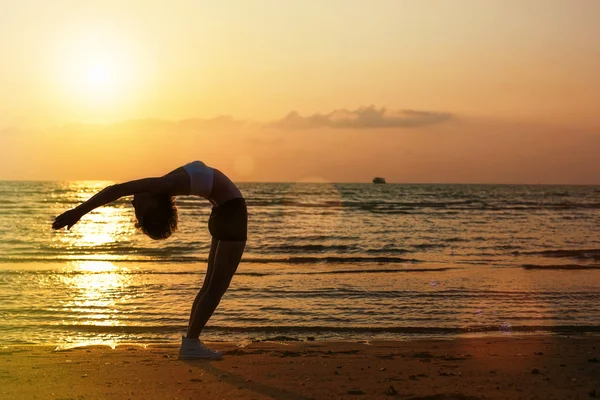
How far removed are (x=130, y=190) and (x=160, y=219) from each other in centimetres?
42

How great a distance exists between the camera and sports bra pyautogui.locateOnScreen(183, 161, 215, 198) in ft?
18.8

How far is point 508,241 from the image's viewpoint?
25.4 metres

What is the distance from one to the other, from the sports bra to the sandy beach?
1.48 m

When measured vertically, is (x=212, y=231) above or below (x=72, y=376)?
above

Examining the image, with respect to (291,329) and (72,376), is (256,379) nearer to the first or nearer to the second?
(72,376)

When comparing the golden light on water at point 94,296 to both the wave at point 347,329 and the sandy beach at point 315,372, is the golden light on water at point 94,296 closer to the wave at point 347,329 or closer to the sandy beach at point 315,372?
the wave at point 347,329

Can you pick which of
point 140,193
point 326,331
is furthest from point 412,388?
point 326,331

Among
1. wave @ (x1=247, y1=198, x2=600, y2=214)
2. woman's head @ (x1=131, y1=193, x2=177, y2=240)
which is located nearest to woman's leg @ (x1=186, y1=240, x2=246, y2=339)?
woman's head @ (x1=131, y1=193, x2=177, y2=240)

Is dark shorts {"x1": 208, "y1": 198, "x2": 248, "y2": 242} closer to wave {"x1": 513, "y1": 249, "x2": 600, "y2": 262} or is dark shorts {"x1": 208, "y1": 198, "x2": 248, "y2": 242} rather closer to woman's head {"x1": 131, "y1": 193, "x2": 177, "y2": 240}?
woman's head {"x1": 131, "y1": 193, "x2": 177, "y2": 240}

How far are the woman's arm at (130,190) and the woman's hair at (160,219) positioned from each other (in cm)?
9

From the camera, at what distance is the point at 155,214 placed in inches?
224

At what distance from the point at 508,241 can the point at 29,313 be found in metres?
18.6

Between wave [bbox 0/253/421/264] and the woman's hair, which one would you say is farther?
wave [bbox 0/253/421/264]

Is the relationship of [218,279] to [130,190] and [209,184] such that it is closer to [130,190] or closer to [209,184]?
[209,184]
